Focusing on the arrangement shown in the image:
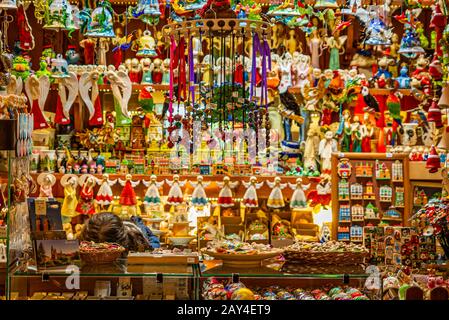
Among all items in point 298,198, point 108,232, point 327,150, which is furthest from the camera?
point 327,150

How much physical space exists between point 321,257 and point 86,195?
3.79 meters

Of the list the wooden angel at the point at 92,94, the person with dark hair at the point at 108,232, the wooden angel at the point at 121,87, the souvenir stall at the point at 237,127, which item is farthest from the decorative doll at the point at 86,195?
the person with dark hair at the point at 108,232

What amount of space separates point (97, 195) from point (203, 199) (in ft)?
3.25

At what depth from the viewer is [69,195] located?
24.1 ft

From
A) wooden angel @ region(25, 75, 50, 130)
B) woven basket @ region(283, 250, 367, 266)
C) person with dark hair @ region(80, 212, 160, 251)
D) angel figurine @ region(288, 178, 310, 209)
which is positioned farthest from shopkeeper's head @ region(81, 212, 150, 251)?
angel figurine @ region(288, 178, 310, 209)

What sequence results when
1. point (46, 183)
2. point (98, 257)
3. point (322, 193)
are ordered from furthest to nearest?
point (322, 193), point (46, 183), point (98, 257)

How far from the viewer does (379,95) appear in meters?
7.85

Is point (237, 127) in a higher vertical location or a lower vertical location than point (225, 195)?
higher

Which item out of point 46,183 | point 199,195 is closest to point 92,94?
point 46,183

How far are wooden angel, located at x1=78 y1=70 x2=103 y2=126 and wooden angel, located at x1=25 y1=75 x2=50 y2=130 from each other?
0.35 m

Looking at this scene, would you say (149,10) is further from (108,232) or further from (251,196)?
(251,196)
